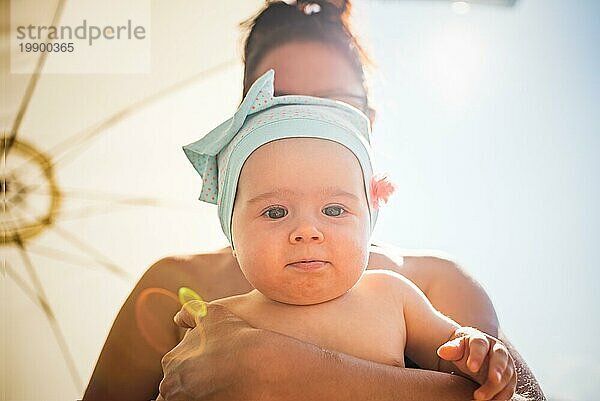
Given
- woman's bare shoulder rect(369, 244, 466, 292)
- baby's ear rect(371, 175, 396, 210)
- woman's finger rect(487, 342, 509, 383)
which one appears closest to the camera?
woman's finger rect(487, 342, 509, 383)

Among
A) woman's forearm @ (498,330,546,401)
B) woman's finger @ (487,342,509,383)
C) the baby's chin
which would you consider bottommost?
woman's forearm @ (498,330,546,401)

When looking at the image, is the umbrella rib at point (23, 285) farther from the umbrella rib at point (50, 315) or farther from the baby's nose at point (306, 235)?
the baby's nose at point (306, 235)

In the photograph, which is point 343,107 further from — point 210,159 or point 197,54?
point 197,54

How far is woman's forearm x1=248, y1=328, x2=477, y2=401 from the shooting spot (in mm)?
844

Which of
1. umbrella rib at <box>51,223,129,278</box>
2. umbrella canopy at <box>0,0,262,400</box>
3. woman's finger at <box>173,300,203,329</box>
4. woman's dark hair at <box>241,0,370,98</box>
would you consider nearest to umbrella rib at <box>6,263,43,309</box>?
umbrella canopy at <box>0,0,262,400</box>

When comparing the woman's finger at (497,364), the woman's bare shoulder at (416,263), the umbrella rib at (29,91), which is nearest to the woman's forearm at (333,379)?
the woman's finger at (497,364)

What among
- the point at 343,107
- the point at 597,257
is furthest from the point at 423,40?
the point at 597,257

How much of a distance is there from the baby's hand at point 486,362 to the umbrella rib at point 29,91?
3.22ft

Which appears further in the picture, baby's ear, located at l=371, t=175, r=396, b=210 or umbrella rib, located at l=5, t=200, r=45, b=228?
umbrella rib, located at l=5, t=200, r=45, b=228

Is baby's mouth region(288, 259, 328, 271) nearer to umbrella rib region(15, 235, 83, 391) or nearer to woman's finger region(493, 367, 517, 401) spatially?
woman's finger region(493, 367, 517, 401)

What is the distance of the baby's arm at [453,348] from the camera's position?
75 centimetres

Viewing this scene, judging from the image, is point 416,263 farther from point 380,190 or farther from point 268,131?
point 268,131

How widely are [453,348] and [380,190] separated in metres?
0.28

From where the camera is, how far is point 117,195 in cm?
137
